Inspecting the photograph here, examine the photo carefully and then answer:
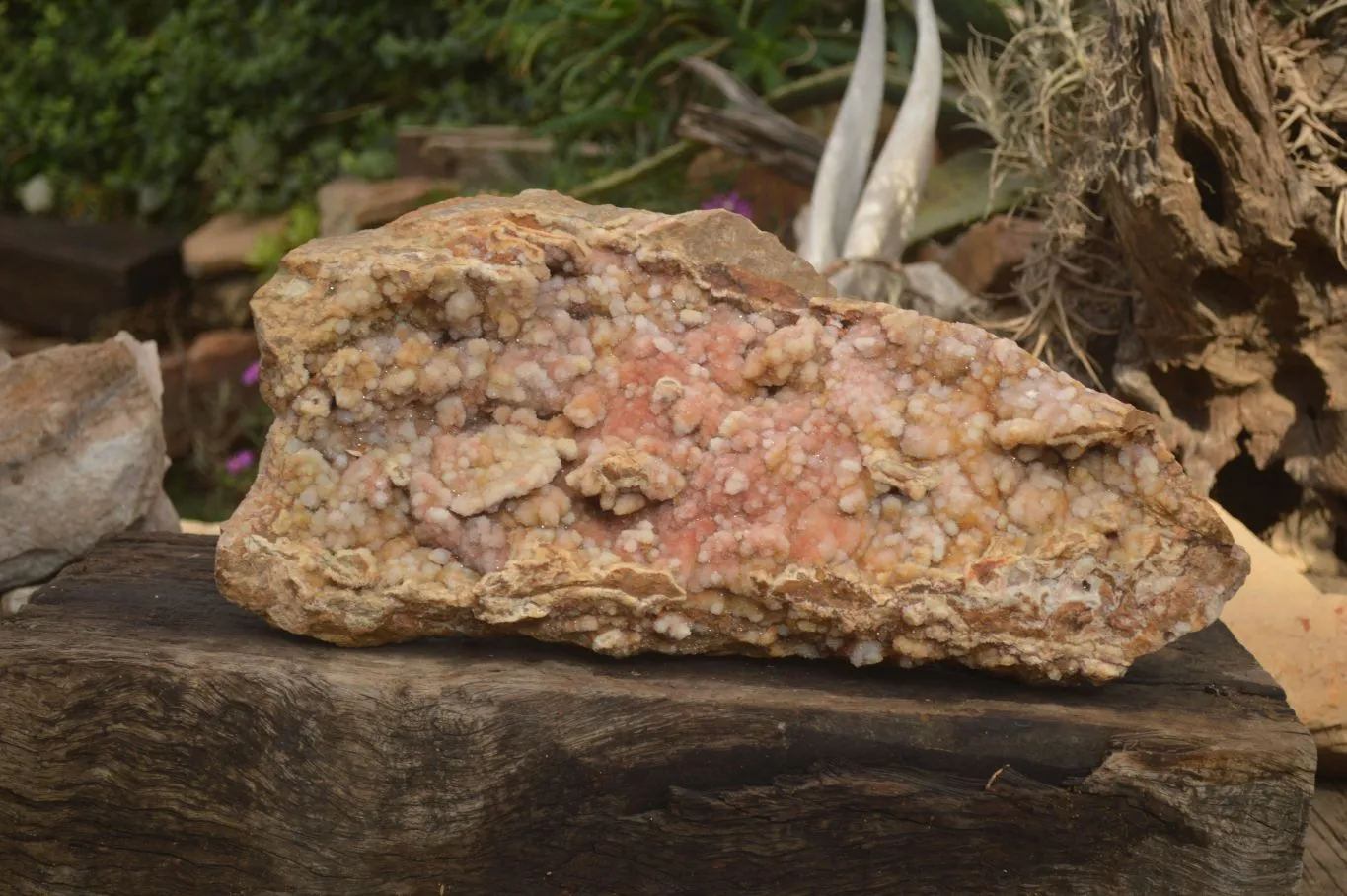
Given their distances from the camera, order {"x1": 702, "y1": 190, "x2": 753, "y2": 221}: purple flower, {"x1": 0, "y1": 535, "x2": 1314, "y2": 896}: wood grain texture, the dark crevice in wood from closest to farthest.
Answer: {"x1": 0, "y1": 535, "x2": 1314, "y2": 896}: wood grain texture, the dark crevice in wood, {"x1": 702, "y1": 190, "x2": 753, "y2": 221}: purple flower

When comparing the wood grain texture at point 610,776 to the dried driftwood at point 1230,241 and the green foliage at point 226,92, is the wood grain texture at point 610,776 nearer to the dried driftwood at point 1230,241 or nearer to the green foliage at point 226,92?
the dried driftwood at point 1230,241

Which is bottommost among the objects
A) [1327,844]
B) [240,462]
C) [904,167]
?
[240,462]

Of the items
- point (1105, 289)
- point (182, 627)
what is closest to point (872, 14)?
point (1105, 289)

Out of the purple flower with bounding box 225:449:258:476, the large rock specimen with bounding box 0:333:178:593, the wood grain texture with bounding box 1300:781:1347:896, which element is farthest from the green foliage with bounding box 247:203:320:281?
the wood grain texture with bounding box 1300:781:1347:896

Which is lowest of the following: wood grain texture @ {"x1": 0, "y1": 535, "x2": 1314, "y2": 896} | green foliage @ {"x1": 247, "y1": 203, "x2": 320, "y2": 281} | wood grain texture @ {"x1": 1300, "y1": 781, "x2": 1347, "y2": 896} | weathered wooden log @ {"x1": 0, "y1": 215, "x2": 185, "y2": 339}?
wood grain texture @ {"x1": 1300, "y1": 781, "x2": 1347, "y2": 896}

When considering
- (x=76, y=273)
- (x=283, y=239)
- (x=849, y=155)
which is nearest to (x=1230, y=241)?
(x=849, y=155)

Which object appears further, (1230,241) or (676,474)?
(1230,241)

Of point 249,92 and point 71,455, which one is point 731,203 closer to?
point 71,455

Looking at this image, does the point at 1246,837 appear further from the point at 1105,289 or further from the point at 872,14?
the point at 872,14

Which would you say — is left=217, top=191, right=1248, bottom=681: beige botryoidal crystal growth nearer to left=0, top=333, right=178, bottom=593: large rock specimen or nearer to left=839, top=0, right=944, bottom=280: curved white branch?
left=0, top=333, right=178, bottom=593: large rock specimen
